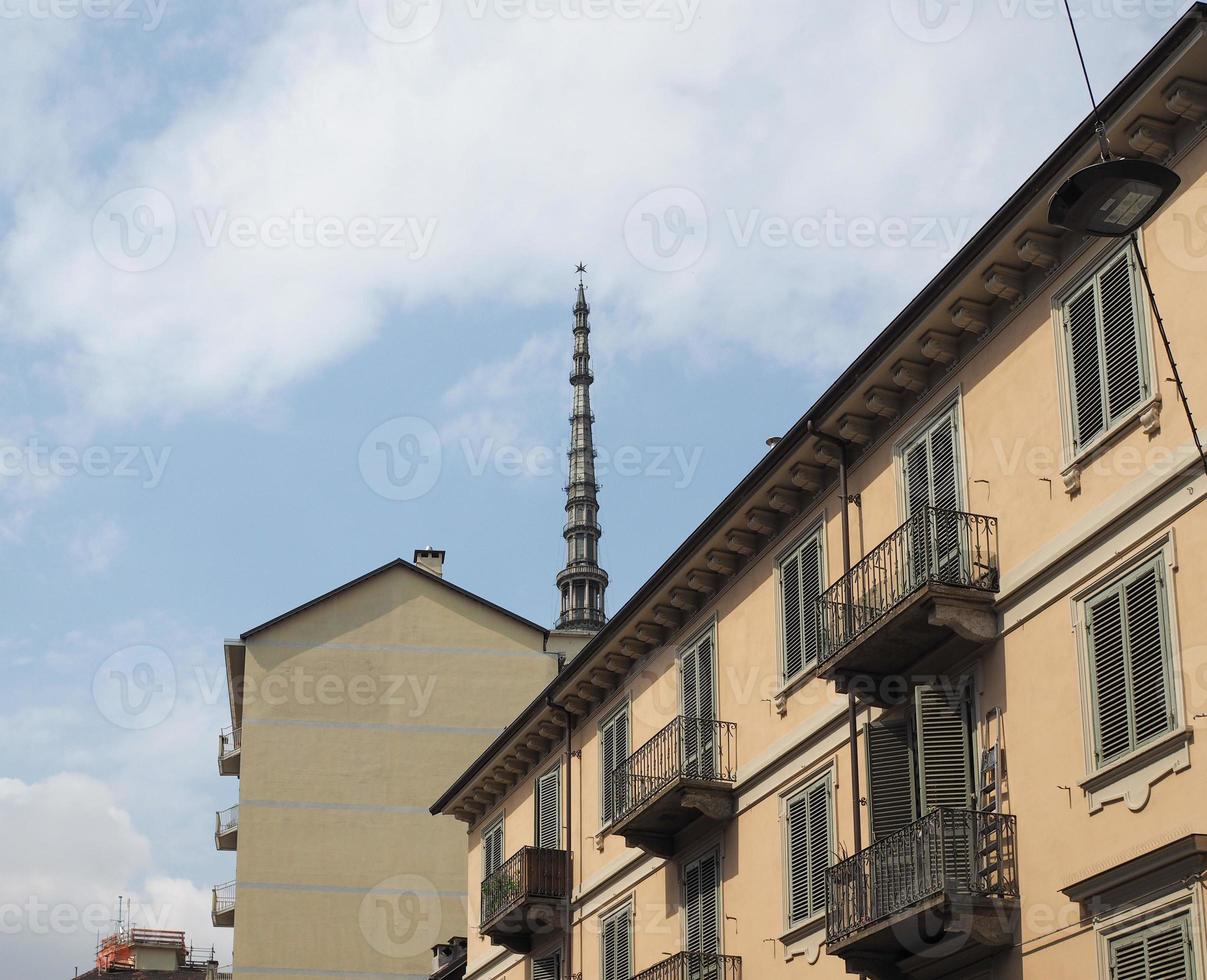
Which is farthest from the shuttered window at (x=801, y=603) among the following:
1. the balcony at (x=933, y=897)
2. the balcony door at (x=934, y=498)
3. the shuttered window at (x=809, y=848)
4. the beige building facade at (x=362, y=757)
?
the beige building facade at (x=362, y=757)

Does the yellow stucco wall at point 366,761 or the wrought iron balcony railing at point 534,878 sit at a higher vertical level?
the yellow stucco wall at point 366,761

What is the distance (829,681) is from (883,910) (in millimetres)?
4262

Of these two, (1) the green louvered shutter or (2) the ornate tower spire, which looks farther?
(2) the ornate tower spire

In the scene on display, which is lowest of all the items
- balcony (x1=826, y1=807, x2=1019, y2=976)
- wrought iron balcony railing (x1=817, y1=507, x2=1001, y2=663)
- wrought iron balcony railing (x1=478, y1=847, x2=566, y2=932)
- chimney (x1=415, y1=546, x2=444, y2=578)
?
balcony (x1=826, y1=807, x2=1019, y2=976)

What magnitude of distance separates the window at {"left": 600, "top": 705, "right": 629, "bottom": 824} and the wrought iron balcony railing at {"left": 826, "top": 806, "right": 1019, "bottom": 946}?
10.5 metres

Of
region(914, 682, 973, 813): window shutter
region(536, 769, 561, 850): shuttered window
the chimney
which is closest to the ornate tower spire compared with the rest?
the chimney

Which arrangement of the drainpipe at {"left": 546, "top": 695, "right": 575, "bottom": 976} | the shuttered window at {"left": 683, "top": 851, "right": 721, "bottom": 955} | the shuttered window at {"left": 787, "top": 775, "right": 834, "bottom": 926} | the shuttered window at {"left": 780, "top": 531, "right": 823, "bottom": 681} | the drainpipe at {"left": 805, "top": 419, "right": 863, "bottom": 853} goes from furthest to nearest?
1. the drainpipe at {"left": 546, "top": 695, "right": 575, "bottom": 976}
2. the shuttered window at {"left": 683, "top": 851, "right": 721, "bottom": 955}
3. the shuttered window at {"left": 780, "top": 531, "right": 823, "bottom": 681}
4. the shuttered window at {"left": 787, "top": 775, "right": 834, "bottom": 926}
5. the drainpipe at {"left": 805, "top": 419, "right": 863, "bottom": 853}

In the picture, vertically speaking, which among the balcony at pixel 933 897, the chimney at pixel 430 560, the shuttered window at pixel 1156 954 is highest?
the chimney at pixel 430 560

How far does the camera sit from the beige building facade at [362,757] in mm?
52969

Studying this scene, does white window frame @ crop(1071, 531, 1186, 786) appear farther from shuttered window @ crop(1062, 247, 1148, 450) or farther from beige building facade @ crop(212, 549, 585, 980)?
beige building facade @ crop(212, 549, 585, 980)

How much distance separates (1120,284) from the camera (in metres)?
19.1

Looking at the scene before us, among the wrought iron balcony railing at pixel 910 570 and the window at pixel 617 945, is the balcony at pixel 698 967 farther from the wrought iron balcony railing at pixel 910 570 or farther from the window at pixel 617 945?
the wrought iron balcony railing at pixel 910 570

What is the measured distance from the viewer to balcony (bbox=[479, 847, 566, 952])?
1303 inches

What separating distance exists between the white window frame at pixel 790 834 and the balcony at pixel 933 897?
1.89 meters
